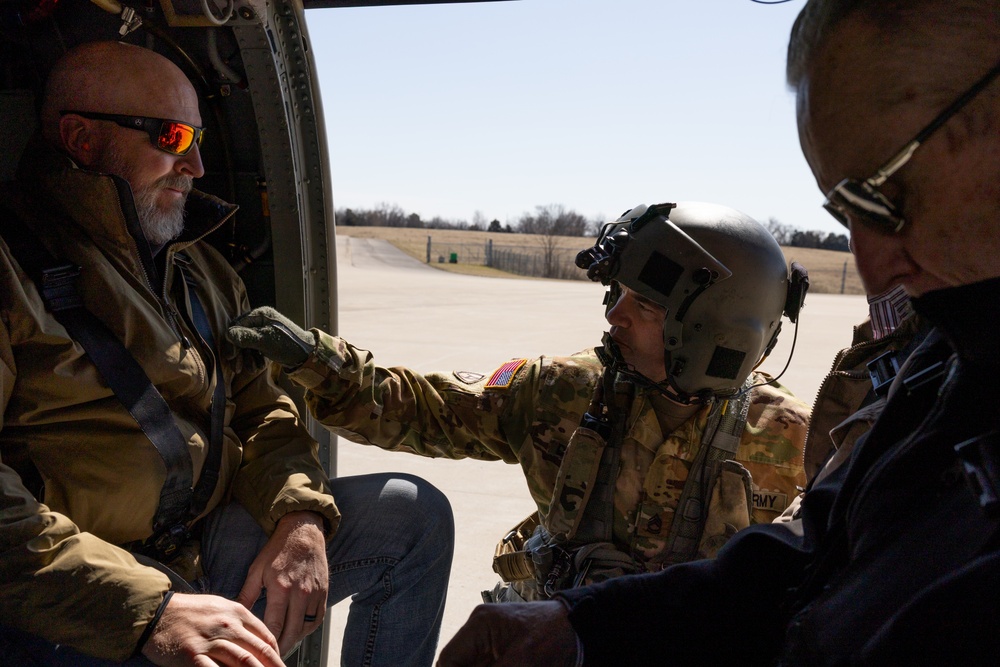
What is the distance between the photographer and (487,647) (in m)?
1.22

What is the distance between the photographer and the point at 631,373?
84.3 inches

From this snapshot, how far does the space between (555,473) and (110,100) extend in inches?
59.9

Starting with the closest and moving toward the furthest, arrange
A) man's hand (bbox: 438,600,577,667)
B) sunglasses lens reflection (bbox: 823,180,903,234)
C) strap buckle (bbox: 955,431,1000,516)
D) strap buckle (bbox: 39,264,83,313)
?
1. strap buckle (bbox: 955,431,1000,516)
2. sunglasses lens reflection (bbox: 823,180,903,234)
3. man's hand (bbox: 438,600,577,667)
4. strap buckle (bbox: 39,264,83,313)

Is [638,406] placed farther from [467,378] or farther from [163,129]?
[163,129]

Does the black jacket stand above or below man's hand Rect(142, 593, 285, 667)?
above

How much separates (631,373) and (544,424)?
28cm

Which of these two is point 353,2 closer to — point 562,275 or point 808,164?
point 808,164

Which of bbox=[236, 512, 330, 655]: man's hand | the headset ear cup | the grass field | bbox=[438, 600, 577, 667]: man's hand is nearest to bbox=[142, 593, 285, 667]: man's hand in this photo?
bbox=[236, 512, 330, 655]: man's hand

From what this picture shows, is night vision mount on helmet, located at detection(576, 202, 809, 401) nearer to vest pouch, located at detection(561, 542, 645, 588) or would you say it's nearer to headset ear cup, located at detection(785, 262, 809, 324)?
headset ear cup, located at detection(785, 262, 809, 324)

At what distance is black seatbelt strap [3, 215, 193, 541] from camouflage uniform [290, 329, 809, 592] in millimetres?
389

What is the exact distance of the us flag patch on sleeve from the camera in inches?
89.4

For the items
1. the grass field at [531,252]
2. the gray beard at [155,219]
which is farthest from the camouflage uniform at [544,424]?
the grass field at [531,252]

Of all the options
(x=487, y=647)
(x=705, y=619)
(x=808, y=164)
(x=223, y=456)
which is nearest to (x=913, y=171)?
(x=808, y=164)

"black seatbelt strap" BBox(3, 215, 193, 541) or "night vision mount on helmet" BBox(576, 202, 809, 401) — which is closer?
"black seatbelt strap" BBox(3, 215, 193, 541)
